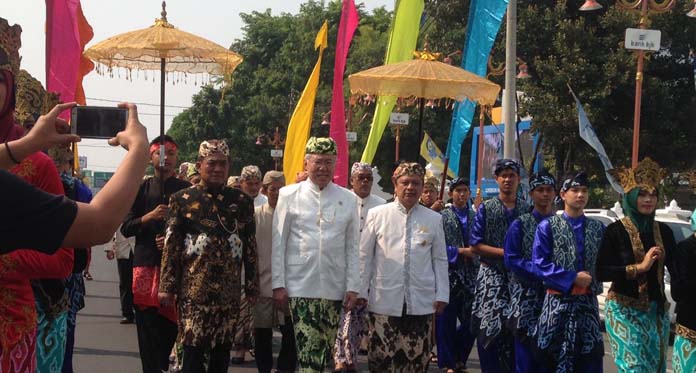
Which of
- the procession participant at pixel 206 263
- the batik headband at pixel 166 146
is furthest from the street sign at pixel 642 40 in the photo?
the procession participant at pixel 206 263

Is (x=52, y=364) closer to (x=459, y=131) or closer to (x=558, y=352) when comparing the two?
(x=558, y=352)

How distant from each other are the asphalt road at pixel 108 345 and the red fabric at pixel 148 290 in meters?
1.85

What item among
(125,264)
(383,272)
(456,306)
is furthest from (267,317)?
(125,264)

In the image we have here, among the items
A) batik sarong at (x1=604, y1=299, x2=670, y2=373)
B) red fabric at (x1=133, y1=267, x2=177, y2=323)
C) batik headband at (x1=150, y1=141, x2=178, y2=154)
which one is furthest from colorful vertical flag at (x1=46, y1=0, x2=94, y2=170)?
batik sarong at (x1=604, y1=299, x2=670, y2=373)

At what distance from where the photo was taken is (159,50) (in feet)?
27.7

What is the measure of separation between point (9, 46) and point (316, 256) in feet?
12.8

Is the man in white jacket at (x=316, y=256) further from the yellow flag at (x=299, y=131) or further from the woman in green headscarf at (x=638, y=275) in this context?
the yellow flag at (x=299, y=131)

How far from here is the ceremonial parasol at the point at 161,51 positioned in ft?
27.2

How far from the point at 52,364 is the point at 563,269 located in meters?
3.67

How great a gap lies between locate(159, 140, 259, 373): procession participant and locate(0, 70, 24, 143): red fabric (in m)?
2.74

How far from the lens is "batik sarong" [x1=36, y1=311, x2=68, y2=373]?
15.8 ft

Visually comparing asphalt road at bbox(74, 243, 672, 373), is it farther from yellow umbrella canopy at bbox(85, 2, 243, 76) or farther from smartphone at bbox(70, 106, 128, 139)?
smartphone at bbox(70, 106, 128, 139)

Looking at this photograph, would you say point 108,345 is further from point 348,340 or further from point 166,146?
point 166,146

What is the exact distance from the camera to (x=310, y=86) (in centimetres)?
1499
